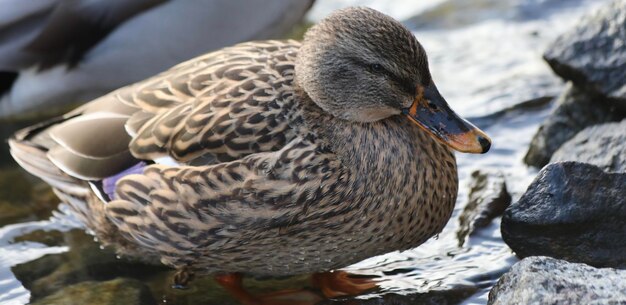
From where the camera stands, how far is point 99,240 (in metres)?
5.19

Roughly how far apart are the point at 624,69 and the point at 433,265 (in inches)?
52.9

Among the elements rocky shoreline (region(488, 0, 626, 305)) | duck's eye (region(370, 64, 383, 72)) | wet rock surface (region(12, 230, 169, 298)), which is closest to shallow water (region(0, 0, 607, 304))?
wet rock surface (region(12, 230, 169, 298))

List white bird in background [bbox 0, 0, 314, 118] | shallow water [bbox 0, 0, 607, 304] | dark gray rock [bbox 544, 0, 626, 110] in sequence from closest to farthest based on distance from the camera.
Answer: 1. shallow water [bbox 0, 0, 607, 304]
2. dark gray rock [bbox 544, 0, 626, 110]
3. white bird in background [bbox 0, 0, 314, 118]

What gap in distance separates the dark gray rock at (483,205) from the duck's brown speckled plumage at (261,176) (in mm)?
→ 412

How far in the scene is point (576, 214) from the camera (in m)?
4.51

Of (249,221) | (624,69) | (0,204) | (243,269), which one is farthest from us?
(0,204)

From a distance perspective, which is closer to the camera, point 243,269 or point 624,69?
point 243,269

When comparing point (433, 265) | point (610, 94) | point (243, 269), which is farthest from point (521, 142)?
point (243, 269)

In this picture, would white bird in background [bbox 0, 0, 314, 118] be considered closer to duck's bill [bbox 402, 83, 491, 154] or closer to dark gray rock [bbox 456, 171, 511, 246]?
dark gray rock [bbox 456, 171, 511, 246]

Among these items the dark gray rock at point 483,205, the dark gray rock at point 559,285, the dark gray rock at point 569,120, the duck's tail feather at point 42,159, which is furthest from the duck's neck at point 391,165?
the duck's tail feather at point 42,159

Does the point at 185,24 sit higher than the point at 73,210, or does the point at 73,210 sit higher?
the point at 185,24

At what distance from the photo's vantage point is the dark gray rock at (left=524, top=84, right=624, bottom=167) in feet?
17.8

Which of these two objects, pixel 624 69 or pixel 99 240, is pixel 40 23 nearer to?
pixel 99 240

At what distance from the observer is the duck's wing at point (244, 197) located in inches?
167
